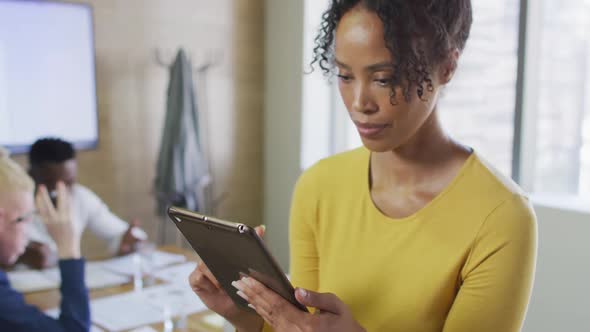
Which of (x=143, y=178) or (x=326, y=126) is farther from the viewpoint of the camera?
(x=326, y=126)

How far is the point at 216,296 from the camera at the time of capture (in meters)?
0.97

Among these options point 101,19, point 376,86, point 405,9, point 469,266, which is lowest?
point 469,266

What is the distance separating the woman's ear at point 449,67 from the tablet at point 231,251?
0.38 m

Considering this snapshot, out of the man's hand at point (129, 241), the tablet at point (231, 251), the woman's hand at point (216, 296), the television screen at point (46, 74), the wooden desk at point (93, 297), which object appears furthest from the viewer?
the television screen at point (46, 74)

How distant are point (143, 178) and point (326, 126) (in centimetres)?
120

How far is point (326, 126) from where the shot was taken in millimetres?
3658

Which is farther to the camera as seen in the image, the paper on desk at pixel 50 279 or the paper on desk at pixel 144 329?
the paper on desk at pixel 50 279

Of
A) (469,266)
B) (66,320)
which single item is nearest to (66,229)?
(66,320)

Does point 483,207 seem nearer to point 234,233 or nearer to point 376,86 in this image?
point 376,86

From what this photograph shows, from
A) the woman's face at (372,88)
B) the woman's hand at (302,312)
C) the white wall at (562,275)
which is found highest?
the woman's face at (372,88)

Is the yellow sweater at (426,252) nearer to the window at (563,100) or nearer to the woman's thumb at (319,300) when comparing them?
the woman's thumb at (319,300)

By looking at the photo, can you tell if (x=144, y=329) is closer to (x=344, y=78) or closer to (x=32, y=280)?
(x=32, y=280)

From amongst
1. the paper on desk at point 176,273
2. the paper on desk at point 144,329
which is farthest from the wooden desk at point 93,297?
the paper on desk at point 176,273

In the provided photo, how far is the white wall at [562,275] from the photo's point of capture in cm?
222
